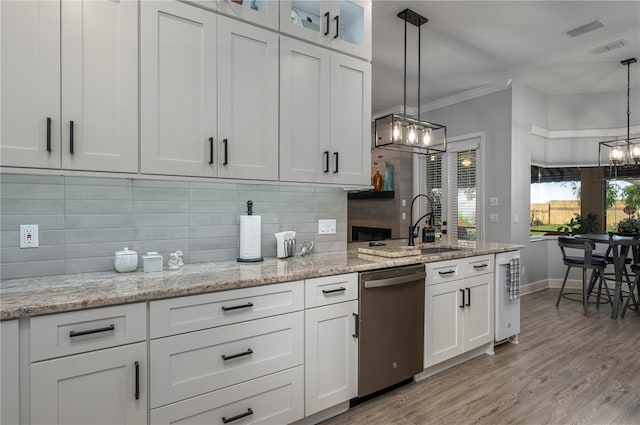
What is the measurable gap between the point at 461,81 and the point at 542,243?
2.84m

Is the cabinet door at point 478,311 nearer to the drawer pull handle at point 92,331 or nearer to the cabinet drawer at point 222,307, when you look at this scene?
the cabinet drawer at point 222,307

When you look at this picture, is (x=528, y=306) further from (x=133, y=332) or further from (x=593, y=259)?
(x=133, y=332)

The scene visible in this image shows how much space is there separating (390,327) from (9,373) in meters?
1.88

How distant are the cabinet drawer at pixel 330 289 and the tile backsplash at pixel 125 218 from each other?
639mm

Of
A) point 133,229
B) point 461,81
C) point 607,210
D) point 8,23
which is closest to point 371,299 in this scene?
point 133,229

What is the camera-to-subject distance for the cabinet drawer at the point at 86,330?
1.33 meters

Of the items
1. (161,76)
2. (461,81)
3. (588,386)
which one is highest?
(461,81)

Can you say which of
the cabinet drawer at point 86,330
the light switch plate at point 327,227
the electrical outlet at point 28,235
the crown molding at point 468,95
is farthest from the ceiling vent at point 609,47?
the electrical outlet at point 28,235

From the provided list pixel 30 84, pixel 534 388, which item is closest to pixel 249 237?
pixel 30 84

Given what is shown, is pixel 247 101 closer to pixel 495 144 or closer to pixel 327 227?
pixel 327 227

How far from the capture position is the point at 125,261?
6.31 feet

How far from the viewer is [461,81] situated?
5.00 meters

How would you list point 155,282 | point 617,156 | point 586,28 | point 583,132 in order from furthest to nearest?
point 583,132
point 617,156
point 586,28
point 155,282

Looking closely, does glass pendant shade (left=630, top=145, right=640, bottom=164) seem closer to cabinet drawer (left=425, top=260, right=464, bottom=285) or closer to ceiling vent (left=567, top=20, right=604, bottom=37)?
ceiling vent (left=567, top=20, right=604, bottom=37)
